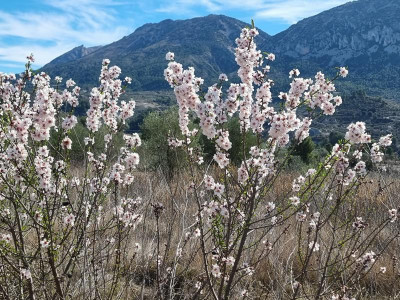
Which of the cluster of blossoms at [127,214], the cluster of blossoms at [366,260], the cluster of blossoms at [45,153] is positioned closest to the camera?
the cluster of blossoms at [45,153]

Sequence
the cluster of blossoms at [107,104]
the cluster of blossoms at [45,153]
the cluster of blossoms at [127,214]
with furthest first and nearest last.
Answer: the cluster of blossoms at [127,214] < the cluster of blossoms at [107,104] < the cluster of blossoms at [45,153]

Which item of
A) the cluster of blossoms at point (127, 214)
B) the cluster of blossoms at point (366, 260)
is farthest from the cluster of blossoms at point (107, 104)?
the cluster of blossoms at point (366, 260)

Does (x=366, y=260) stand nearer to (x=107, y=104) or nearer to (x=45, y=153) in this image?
(x=107, y=104)

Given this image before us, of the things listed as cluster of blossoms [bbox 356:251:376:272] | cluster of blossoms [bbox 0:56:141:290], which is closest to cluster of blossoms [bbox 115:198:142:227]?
cluster of blossoms [bbox 0:56:141:290]

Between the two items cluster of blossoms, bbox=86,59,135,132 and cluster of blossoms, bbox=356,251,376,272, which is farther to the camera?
cluster of blossoms, bbox=356,251,376,272

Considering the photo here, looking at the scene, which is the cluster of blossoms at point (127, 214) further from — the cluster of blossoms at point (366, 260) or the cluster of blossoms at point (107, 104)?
the cluster of blossoms at point (366, 260)

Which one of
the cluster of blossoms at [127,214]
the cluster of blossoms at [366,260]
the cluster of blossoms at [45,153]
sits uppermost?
the cluster of blossoms at [45,153]

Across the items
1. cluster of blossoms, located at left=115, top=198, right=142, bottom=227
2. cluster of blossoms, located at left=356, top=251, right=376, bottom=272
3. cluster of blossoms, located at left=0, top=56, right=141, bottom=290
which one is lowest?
cluster of blossoms, located at left=356, top=251, right=376, bottom=272

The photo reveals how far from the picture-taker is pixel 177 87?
3172 mm

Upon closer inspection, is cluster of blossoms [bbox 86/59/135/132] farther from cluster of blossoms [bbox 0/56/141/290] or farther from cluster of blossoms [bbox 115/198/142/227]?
cluster of blossoms [bbox 115/198/142/227]

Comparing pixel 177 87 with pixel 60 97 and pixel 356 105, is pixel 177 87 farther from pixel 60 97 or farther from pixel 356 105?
pixel 356 105

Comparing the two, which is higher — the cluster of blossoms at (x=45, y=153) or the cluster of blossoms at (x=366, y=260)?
the cluster of blossoms at (x=45, y=153)

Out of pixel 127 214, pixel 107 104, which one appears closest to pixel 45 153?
Answer: pixel 107 104

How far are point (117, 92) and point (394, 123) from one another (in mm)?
133052
